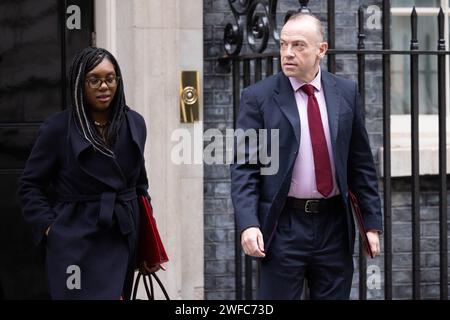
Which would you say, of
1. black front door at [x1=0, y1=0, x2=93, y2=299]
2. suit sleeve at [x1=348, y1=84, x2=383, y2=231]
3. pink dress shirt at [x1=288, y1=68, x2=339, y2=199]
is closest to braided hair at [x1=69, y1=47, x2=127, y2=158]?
pink dress shirt at [x1=288, y1=68, x2=339, y2=199]

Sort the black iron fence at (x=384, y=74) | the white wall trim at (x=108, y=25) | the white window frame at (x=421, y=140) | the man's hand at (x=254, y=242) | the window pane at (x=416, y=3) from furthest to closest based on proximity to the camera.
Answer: the window pane at (x=416, y=3)
the white window frame at (x=421, y=140)
the white wall trim at (x=108, y=25)
the black iron fence at (x=384, y=74)
the man's hand at (x=254, y=242)

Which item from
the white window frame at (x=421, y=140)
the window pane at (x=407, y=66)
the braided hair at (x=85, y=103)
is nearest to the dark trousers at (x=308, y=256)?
the braided hair at (x=85, y=103)

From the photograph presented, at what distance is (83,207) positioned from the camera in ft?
20.4

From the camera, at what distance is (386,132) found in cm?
760

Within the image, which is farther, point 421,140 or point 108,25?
point 421,140

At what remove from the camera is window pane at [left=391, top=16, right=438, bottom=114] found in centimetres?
878

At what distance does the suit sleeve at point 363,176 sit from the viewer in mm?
A: 6227

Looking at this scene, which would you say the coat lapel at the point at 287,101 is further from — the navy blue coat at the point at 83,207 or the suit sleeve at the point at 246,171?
the navy blue coat at the point at 83,207

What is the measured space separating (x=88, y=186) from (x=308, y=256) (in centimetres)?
107

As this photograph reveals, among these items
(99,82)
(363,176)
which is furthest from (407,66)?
(99,82)

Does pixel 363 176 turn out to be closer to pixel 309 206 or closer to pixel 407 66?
pixel 309 206

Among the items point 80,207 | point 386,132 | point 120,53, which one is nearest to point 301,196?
point 80,207

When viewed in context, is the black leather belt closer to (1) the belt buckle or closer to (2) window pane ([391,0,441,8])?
(1) the belt buckle

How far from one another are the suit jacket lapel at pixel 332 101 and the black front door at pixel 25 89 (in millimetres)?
2295
